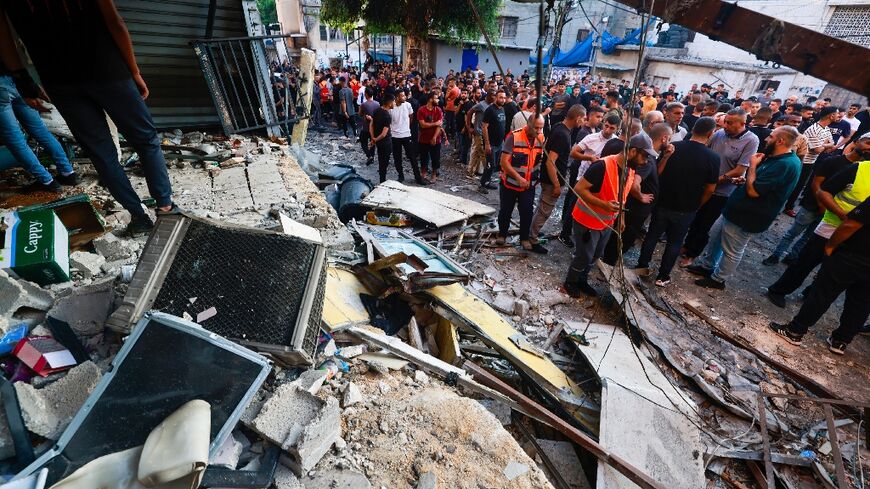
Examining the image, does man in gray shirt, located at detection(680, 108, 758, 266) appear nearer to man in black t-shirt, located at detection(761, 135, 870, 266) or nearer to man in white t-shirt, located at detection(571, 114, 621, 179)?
man in black t-shirt, located at detection(761, 135, 870, 266)

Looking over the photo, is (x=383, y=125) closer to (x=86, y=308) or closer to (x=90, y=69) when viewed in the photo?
(x=90, y=69)

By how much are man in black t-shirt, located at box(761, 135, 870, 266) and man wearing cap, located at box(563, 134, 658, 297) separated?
2.30 m

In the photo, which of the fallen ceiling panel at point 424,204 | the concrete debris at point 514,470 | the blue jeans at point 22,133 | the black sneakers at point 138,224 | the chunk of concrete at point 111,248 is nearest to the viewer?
the concrete debris at point 514,470

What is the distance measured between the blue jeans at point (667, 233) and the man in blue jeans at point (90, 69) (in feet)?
Answer: 16.7

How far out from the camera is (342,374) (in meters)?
2.19

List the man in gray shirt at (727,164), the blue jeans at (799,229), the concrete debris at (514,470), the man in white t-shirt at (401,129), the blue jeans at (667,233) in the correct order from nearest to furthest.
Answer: the concrete debris at (514,470) → the blue jeans at (667,233) → the man in gray shirt at (727,164) → the blue jeans at (799,229) → the man in white t-shirt at (401,129)

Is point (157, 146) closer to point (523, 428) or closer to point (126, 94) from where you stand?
point (126, 94)

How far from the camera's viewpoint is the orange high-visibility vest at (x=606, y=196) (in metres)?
3.87

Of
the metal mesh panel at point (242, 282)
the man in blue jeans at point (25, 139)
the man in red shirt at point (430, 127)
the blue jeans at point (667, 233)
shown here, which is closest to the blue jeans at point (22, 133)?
the man in blue jeans at point (25, 139)

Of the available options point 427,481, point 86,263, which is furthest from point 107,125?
point 427,481

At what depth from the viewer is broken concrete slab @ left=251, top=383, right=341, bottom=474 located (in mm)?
1609

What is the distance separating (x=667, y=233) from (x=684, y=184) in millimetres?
717

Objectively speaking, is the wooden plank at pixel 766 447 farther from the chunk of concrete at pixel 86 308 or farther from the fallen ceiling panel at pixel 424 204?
the chunk of concrete at pixel 86 308

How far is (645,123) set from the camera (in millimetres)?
6000
